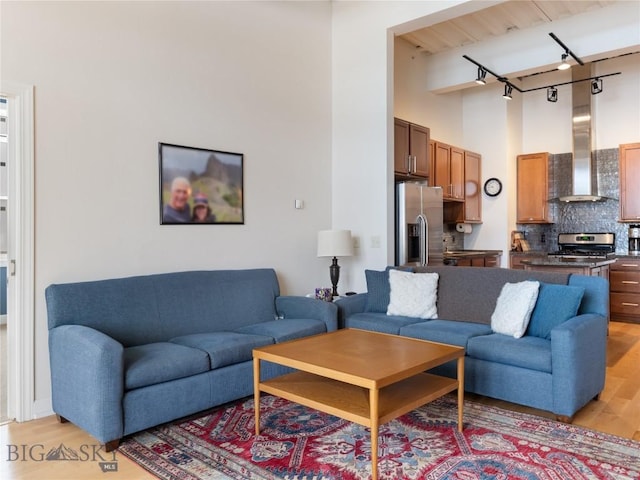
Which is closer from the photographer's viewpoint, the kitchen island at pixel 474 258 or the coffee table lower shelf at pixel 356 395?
the coffee table lower shelf at pixel 356 395

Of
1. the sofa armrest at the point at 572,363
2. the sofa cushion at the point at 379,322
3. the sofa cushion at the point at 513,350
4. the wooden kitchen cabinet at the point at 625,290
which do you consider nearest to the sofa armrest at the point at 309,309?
the sofa cushion at the point at 379,322

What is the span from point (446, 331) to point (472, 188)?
13.1ft

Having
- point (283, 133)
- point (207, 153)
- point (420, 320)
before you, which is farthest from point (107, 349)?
point (283, 133)

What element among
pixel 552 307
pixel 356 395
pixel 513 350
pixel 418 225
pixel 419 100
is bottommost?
pixel 356 395

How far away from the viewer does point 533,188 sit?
696 cm

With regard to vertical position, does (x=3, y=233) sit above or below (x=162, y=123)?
below

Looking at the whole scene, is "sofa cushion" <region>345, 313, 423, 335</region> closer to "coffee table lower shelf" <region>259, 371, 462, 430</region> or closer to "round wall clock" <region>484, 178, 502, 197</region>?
"coffee table lower shelf" <region>259, 371, 462, 430</region>

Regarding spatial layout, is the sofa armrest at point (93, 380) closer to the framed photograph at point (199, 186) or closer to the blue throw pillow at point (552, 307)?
the framed photograph at point (199, 186)

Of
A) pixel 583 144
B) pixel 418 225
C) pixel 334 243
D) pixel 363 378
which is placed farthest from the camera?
pixel 583 144

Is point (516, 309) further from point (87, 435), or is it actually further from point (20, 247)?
point (20, 247)

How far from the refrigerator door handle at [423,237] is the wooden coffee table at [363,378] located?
2.27 meters

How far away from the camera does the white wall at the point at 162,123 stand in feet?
10.1

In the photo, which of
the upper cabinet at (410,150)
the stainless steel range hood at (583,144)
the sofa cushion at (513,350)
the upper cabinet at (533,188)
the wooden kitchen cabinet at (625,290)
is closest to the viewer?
the sofa cushion at (513,350)

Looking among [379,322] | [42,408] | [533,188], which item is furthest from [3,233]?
[533,188]
